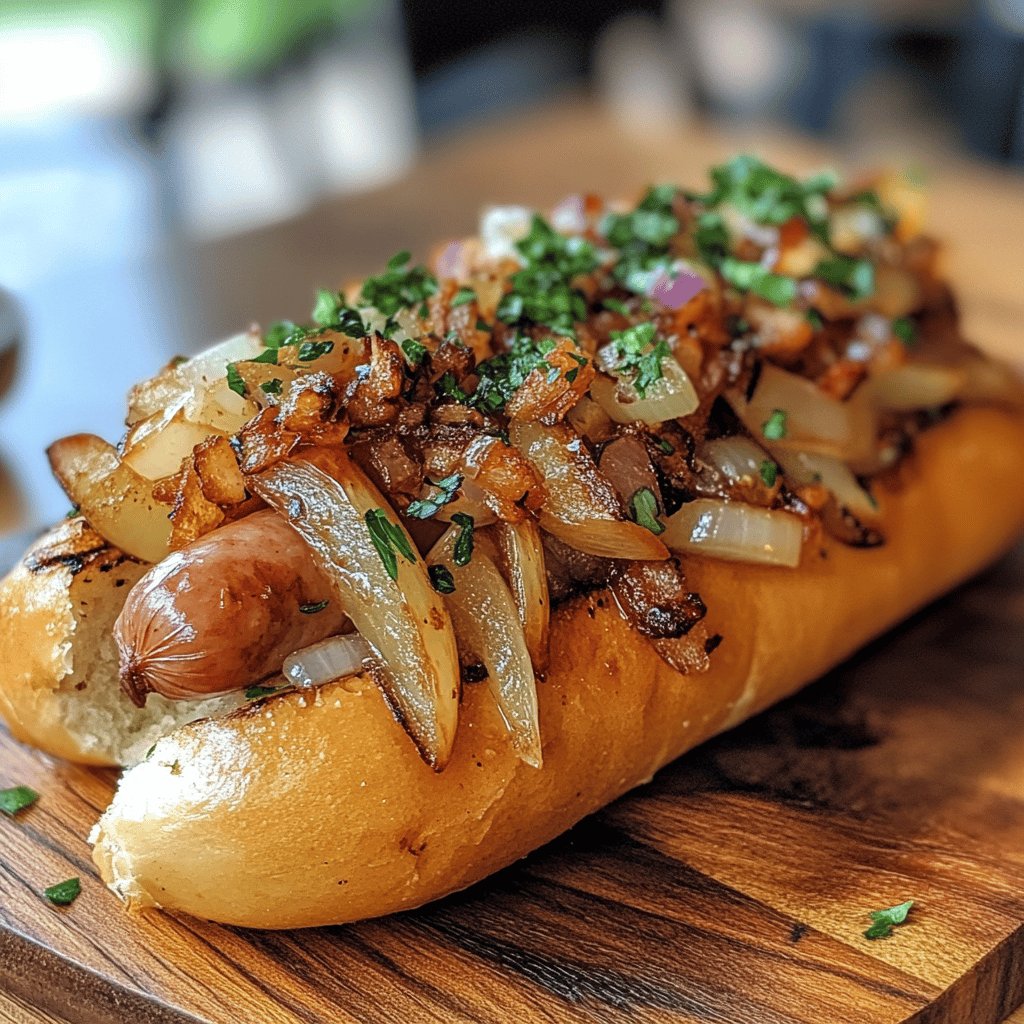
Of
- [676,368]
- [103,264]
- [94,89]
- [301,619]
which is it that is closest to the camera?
[301,619]

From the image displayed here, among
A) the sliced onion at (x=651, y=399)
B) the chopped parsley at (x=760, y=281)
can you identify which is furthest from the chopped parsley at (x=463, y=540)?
the chopped parsley at (x=760, y=281)

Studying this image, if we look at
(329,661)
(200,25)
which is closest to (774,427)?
(329,661)

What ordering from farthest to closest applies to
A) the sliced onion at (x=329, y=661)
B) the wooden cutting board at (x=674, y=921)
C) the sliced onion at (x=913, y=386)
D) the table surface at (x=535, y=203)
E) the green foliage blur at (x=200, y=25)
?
the green foliage blur at (x=200, y=25)
the table surface at (x=535, y=203)
the sliced onion at (x=913, y=386)
the sliced onion at (x=329, y=661)
the wooden cutting board at (x=674, y=921)

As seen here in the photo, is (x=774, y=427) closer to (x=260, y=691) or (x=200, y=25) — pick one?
(x=260, y=691)

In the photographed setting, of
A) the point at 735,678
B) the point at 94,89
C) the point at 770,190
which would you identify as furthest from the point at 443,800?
the point at 94,89

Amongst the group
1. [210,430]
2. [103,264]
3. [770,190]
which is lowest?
[103,264]

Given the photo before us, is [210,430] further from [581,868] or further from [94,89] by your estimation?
[94,89]

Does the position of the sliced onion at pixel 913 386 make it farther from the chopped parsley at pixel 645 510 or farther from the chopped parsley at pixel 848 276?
the chopped parsley at pixel 645 510
